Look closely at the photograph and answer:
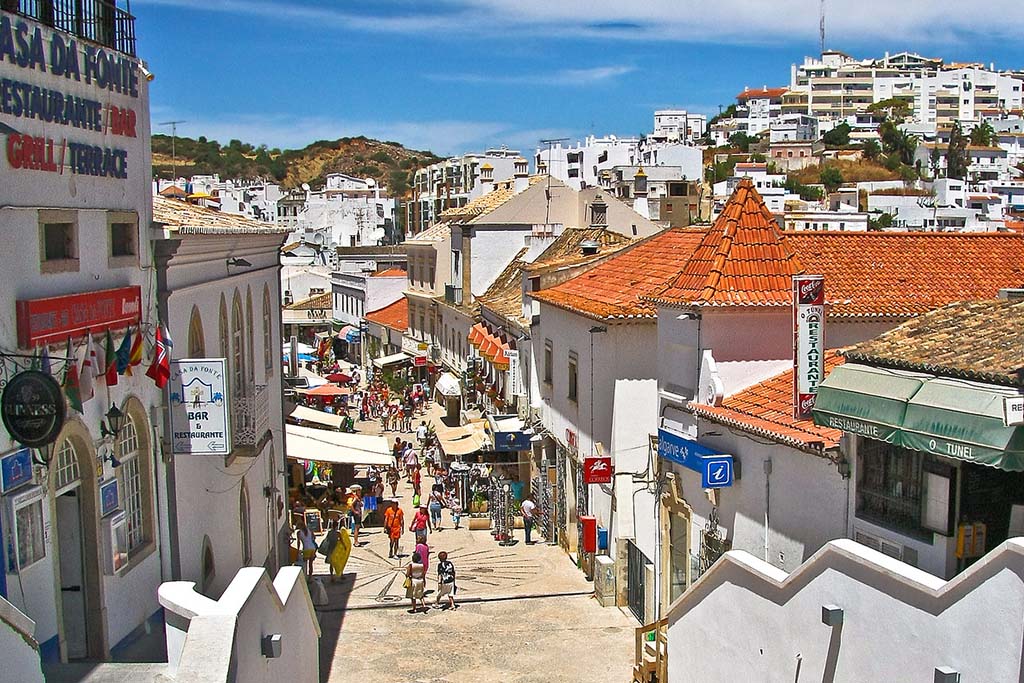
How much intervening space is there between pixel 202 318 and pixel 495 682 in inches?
271

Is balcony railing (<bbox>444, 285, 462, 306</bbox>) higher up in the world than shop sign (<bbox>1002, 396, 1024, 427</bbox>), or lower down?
lower down

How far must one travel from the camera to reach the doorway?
1130 cm

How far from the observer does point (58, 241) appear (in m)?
11.1

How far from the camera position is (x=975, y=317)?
1203 centimetres

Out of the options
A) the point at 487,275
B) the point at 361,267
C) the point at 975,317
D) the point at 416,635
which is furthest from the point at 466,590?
the point at 361,267

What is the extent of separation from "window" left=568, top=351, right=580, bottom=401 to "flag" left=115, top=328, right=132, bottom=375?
43.3 feet

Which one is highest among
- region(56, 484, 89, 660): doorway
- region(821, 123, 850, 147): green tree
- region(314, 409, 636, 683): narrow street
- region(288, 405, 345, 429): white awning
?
Answer: region(821, 123, 850, 147): green tree

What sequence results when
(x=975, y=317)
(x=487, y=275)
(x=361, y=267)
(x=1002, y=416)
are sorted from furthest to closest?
(x=361, y=267) < (x=487, y=275) < (x=975, y=317) < (x=1002, y=416)

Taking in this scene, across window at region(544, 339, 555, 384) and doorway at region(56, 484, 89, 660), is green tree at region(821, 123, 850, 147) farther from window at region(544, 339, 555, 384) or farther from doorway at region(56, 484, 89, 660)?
doorway at region(56, 484, 89, 660)

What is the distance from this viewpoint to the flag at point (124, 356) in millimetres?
11906

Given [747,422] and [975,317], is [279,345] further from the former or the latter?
[975,317]

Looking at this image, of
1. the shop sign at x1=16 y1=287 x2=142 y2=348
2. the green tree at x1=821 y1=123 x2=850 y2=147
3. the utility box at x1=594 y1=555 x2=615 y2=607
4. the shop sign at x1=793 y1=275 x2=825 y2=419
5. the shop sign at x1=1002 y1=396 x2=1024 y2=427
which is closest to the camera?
the shop sign at x1=1002 y1=396 x2=1024 y2=427

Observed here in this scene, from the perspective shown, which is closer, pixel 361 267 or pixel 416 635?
pixel 416 635

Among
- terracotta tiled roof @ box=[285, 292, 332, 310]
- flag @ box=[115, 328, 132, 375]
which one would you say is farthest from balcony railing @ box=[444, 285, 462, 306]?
flag @ box=[115, 328, 132, 375]
